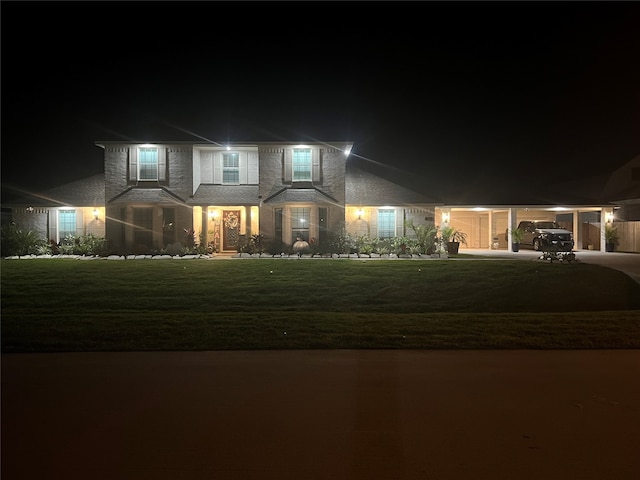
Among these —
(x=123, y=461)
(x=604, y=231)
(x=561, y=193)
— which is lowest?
(x=123, y=461)

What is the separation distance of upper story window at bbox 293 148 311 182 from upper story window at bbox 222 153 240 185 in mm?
2784

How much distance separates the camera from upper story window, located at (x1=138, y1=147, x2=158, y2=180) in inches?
1027

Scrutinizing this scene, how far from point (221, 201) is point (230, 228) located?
2.04 metres

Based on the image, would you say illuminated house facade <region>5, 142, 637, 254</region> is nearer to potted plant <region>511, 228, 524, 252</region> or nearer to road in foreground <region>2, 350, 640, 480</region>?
potted plant <region>511, 228, 524, 252</region>

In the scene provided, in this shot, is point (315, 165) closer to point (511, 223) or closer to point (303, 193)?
point (303, 193)

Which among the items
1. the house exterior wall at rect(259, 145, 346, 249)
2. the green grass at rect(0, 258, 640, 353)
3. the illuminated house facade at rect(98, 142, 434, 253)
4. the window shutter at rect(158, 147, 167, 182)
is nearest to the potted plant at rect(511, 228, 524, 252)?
the illuminated house facade at rect(98, 142, 434, 253)

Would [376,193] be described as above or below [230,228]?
above

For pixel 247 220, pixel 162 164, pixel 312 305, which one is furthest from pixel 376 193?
pixel 312 305

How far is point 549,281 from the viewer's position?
17.0m

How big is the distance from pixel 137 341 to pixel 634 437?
755 centimetres

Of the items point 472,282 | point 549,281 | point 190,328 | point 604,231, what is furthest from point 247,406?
point 604,231

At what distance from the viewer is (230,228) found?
27125 mm

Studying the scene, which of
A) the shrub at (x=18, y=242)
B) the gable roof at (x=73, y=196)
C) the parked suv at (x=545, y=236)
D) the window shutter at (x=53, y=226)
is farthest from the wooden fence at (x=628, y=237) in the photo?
the shrub at (x=18, y=242)

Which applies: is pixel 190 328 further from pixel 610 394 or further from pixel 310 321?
pixel 610 394
